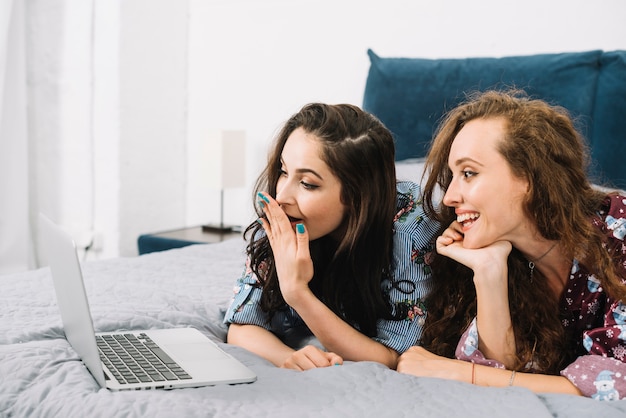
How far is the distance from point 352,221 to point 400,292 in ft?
0.56

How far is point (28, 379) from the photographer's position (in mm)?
1148

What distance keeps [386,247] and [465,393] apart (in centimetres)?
41

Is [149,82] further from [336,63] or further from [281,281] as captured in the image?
[281,281]

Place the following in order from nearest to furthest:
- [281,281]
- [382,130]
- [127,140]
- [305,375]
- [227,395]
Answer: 1. [227,395]
2. [305,375]
3. [281,281]
4. [382,130]
5. [127,140]

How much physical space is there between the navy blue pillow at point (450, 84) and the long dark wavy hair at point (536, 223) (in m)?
1.11

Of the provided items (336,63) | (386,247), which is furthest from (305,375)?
(336,63)

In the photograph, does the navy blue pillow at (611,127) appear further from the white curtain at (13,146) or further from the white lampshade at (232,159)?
the white curtain at (13,146)

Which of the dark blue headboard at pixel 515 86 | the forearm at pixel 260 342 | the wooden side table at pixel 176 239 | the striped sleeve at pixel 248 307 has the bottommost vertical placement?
the wooden side table at pixel 176 239

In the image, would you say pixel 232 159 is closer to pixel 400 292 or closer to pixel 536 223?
pixel 400 292

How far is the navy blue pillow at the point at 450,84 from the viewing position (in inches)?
95.9

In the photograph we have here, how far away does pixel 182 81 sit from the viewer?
372 cm

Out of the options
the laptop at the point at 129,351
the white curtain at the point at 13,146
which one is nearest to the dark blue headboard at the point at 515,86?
the laptop at the point at 129,351

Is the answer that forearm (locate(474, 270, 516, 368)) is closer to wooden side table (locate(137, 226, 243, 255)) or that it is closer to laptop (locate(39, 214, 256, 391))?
laptop (locate(39, 214, 256, 391))

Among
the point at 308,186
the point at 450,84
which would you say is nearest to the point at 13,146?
the point at 450,84
